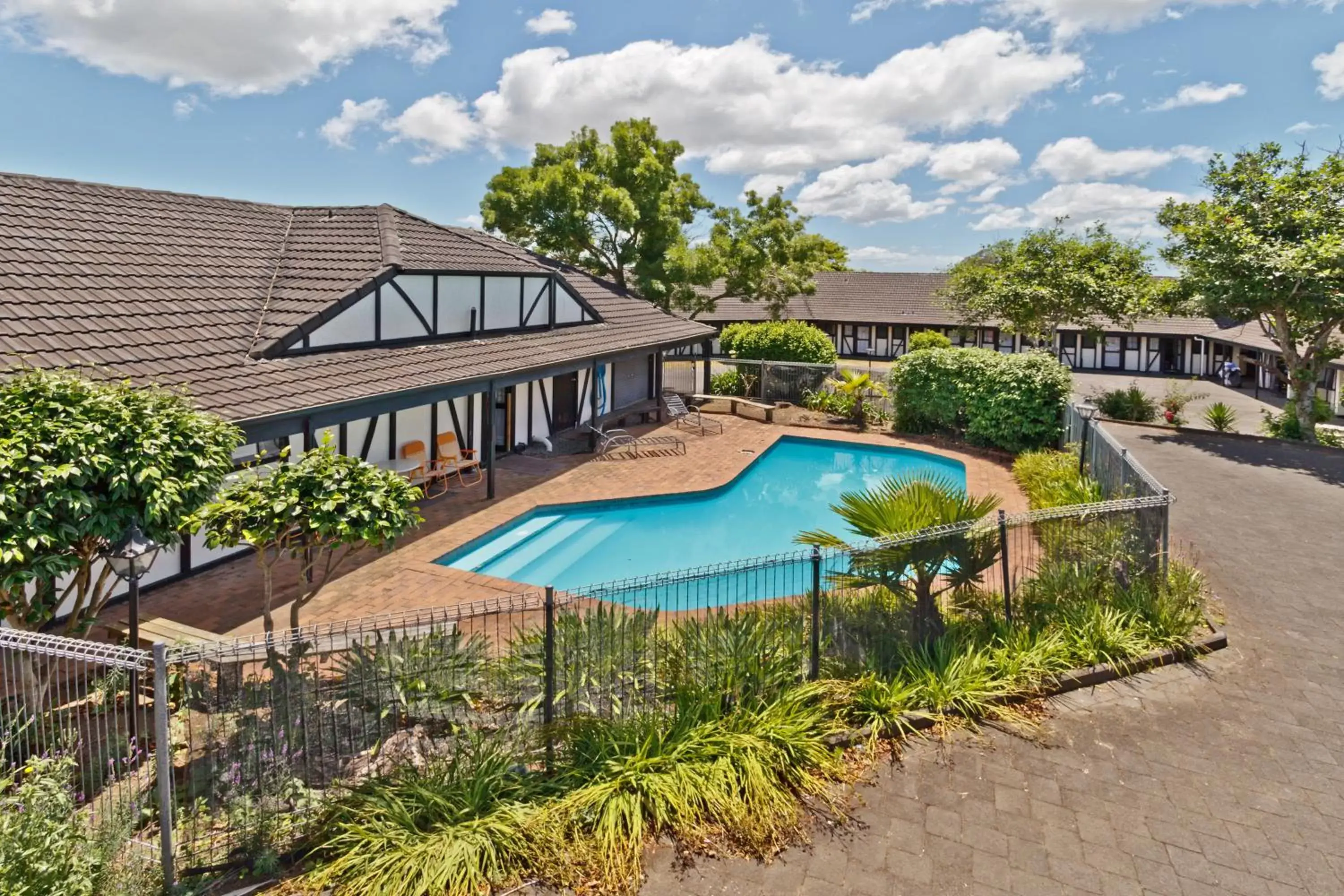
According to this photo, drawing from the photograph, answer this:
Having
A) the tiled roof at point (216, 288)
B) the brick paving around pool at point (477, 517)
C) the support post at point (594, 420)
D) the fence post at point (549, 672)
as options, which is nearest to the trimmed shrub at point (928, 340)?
the brick paving around pool at point (477, 517)

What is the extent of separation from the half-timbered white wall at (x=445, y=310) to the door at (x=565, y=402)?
1.66 meters

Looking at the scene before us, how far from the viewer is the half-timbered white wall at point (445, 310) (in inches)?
506

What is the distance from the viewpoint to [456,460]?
14.7 metres

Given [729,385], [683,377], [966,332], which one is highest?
[966,332]

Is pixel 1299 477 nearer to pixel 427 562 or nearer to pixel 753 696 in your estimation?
pixel 753 696

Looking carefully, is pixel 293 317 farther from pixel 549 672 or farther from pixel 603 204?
pixel 603 204

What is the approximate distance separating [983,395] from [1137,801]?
14734 mm

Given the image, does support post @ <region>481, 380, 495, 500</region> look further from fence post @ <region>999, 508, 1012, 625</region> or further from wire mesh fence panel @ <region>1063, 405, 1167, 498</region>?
wire mesh fence panel @ <region>1063, 405, 1167, 498</region>

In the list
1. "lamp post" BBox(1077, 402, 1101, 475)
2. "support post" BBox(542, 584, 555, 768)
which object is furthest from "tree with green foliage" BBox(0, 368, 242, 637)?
"lamp post" BBox(1077, 402, 1101, 475)

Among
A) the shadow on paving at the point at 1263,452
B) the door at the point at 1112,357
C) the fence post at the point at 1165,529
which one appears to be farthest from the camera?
the door at the point at 1112,357

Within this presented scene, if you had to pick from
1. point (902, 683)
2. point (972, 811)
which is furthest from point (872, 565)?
point (972, 811)

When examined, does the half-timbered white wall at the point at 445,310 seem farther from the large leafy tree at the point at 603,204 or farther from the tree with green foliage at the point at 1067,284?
the tree with green foliage at the point at 1067,284

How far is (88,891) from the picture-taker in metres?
4.12

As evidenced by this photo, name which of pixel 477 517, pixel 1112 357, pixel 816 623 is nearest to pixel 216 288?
pixel 477 517
